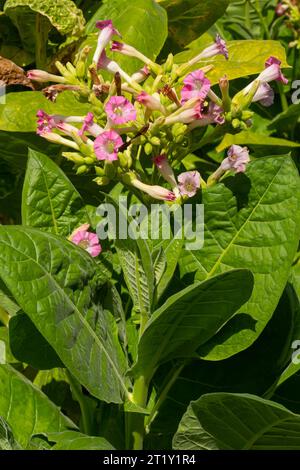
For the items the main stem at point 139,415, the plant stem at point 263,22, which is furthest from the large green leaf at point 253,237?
the plant stem at point 263,22

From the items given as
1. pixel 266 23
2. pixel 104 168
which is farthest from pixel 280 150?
pixel 104 168

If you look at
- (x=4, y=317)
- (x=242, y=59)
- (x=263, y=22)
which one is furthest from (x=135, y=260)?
(x=263, y=22)

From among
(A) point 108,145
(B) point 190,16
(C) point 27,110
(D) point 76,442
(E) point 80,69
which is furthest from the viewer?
(B) point 190,16

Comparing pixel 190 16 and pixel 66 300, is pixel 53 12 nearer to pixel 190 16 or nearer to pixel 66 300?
pixel 190 16

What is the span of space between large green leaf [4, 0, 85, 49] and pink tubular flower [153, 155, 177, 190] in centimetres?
40

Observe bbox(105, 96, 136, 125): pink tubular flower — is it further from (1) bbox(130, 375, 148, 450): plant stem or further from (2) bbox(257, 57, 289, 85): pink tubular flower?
(1) bbox(130, 375, 148, 450): plant stem

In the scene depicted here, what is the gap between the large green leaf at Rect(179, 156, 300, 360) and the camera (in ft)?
4.50

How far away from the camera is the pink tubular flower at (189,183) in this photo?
136 cm

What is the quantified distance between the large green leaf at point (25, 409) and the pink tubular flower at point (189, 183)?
0.38 meters

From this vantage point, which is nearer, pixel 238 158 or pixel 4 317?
pixel 238 158

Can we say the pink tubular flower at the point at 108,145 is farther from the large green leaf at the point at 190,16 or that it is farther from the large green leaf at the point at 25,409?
the large green leaf at the point at 190,16

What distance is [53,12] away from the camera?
1.64m

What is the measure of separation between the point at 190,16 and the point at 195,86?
0.53 metres
